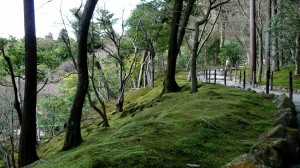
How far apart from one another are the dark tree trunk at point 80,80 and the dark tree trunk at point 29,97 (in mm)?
1304

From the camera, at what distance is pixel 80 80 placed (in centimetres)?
1038

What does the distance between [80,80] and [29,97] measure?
1.88m

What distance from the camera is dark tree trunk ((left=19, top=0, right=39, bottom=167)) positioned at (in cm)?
1077

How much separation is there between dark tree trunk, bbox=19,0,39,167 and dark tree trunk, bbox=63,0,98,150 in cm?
130

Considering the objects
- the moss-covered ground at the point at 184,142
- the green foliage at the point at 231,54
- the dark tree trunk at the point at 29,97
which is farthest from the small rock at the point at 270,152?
the green foliage at the point at 231,54

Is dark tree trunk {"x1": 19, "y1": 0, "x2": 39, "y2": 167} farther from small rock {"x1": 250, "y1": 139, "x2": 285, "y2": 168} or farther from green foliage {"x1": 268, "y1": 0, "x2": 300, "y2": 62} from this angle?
green foliage {"x1": 268, "y1": 0, "x2": 300, "y2": 62}

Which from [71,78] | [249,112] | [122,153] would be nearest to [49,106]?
[71,78]

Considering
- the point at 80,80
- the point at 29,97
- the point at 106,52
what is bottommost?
the point at 29,97

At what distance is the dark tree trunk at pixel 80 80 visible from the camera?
10.1 metres

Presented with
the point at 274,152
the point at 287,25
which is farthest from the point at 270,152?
the point at 287,25

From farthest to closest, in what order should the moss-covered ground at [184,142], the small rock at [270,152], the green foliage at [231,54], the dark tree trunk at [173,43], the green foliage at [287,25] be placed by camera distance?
the green foliage at [231,54], the green foliage at [287,25], the dark tree trunk at [173,43], the moss-covered ground at [184,142], the small rock at [270,152]

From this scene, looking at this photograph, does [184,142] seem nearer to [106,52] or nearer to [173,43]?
[173,43]

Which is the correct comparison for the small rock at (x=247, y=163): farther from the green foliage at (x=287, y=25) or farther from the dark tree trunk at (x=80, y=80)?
the green foliage at (x=287, y=25)

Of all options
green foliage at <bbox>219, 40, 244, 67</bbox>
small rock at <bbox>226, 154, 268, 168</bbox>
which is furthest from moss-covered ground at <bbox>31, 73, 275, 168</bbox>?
green foliage at <bbox>219, 40, 244, 67</bbox>
